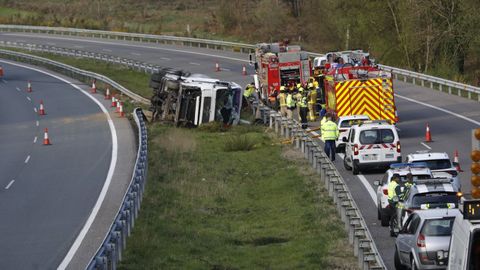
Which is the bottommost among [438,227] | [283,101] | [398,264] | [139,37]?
[139,37]

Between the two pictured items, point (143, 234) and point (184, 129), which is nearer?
point (143, 234)

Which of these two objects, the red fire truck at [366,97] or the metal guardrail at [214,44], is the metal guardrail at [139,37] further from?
the red fire truck at [366,97]

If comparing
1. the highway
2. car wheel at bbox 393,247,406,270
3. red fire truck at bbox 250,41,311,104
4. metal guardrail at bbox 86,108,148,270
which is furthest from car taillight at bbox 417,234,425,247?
red fire truck at bbox 250,41,311,104

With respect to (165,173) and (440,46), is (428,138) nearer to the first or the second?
(165,173)

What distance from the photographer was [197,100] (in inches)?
1781

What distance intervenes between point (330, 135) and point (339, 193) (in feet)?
29.8

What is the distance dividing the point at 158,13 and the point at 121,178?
288 feet

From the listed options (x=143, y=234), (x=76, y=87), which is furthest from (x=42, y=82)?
(x=143, y=234)

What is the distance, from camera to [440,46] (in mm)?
68938

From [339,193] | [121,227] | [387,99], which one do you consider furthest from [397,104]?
[121,227]

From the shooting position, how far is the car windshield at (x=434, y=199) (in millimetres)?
21594

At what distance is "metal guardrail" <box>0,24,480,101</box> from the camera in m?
54.2

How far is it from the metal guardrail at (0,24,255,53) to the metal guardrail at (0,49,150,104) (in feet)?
41.7

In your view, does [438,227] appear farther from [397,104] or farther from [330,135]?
[397,104]
